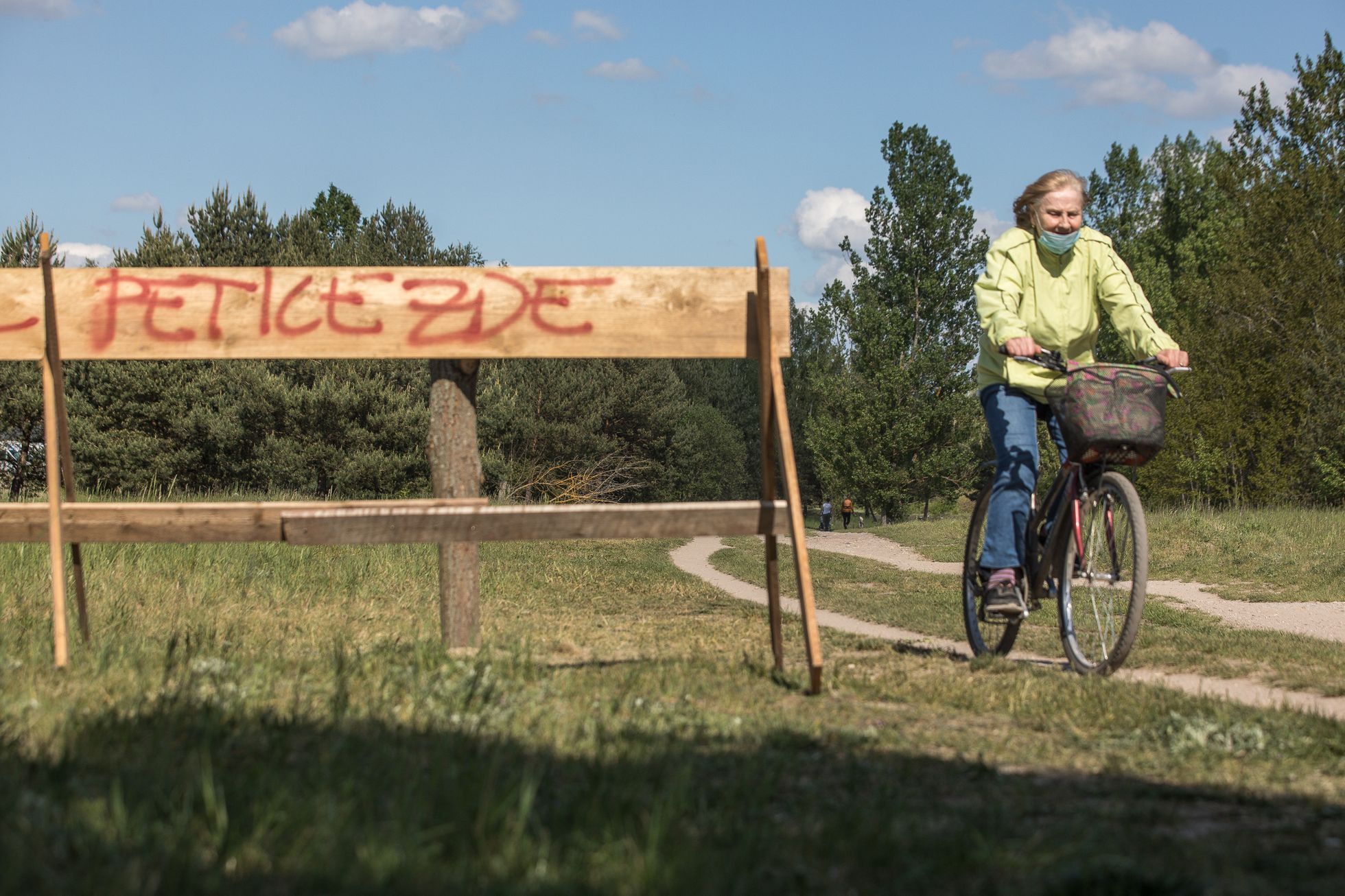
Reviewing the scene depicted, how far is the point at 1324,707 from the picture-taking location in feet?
16.9

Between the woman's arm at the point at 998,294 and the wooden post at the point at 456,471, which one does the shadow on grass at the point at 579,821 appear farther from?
the woman's arm at the point at 998,294

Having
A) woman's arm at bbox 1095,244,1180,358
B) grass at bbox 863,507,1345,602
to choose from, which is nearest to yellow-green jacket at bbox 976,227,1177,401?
woman's arm at bbox 1095,244,1180,358

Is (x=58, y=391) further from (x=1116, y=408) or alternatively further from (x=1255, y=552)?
(x=1255, y=552)

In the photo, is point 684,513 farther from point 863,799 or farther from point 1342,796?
point 1342,796

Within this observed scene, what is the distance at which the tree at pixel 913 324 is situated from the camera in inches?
1832

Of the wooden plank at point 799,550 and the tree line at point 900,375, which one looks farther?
the tree line at point 900,375

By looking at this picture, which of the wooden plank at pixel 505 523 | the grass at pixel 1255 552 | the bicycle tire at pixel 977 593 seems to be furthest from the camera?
the grass at pixel 1255 552

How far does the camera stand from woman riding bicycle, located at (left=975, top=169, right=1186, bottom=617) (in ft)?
19.0

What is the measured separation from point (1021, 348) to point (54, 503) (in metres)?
4.14

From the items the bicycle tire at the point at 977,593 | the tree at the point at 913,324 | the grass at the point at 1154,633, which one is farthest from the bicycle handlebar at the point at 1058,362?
the tree at the point at 913,324

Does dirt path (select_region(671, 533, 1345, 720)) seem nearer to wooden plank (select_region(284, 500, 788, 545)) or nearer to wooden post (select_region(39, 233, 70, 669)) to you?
wooden plank (select_region(284, 500, 788, 545))

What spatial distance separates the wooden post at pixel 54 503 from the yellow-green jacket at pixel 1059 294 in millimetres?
4152

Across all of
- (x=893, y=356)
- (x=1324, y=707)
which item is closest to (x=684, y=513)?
(x=1324, y=707)

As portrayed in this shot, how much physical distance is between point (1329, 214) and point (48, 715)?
31.2m
